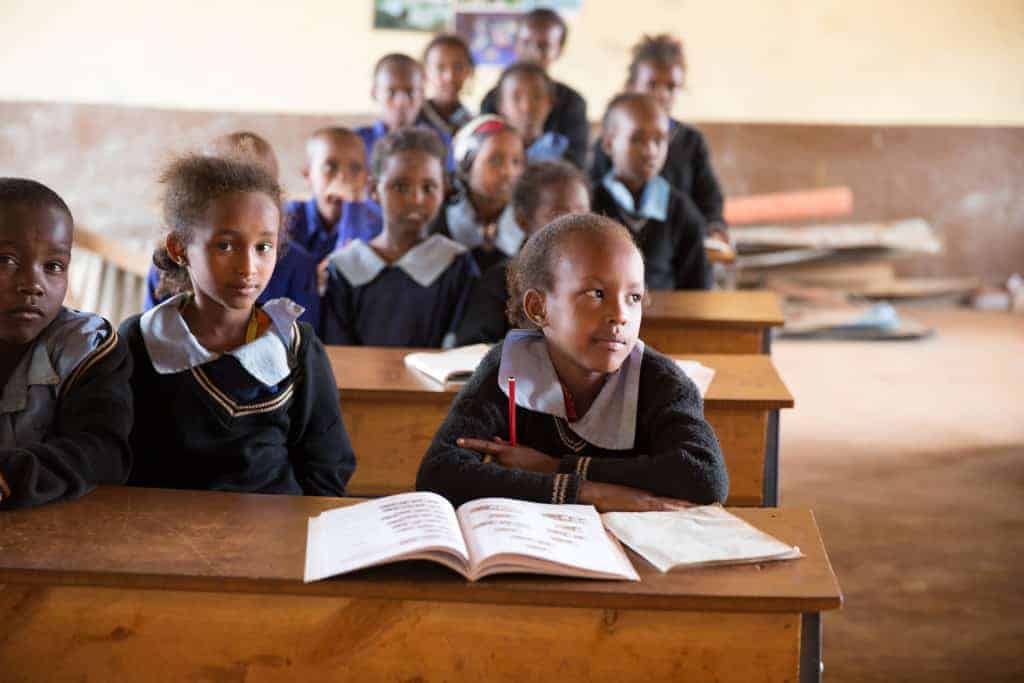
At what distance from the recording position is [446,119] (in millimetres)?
4801

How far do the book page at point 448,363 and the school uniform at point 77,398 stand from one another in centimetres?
70

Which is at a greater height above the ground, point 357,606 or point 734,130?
point 734,130

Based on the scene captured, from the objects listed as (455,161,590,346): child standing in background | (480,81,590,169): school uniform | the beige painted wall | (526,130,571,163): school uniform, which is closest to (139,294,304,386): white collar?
(455,161,590,346): child standing in background

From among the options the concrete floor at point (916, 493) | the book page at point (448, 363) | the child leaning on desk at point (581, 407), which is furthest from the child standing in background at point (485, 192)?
the child leaning on desk at point (581, 407)

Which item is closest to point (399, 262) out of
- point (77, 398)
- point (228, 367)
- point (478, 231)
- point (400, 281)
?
point (400, 281)

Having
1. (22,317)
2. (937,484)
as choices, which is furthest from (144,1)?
Answer: (22,317)

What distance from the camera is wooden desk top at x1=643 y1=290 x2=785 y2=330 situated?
3088mm

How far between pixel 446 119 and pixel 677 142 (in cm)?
93

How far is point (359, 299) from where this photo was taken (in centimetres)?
314

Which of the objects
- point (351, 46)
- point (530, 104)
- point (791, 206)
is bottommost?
point (791, 206)

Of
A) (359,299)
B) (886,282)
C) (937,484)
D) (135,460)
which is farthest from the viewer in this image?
(886,282)

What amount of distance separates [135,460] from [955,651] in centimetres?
167

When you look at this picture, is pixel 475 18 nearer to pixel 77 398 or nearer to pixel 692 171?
pixel 692 171

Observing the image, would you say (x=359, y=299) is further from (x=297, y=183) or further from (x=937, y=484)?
(x=297, y=183)
